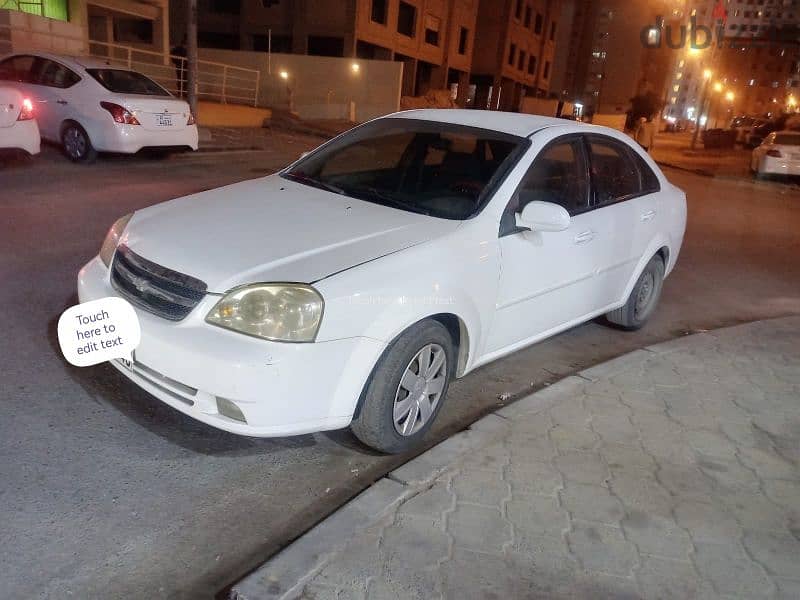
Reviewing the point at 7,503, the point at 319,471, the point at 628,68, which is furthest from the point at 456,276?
the point at 628,68

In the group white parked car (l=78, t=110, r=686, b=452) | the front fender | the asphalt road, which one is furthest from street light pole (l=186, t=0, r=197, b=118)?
the front fender

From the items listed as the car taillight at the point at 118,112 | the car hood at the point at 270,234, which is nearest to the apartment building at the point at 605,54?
the car taillight at the point at 118,112

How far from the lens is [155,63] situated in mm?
21438

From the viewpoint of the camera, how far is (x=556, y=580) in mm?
2629

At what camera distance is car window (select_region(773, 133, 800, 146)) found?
1938 centimetres

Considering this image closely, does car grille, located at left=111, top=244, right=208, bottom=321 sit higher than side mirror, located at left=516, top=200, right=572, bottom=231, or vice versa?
side mirror, located at left=516, top=200, right=572, bottom=231

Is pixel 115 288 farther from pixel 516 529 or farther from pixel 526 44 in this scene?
pixel 526 44

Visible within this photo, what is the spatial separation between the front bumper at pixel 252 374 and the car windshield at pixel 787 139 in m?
20.3

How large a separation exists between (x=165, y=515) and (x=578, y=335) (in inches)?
143

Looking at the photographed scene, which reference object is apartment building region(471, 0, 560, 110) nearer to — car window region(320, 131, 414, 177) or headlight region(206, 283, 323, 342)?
car window region(320, 131, 414, 177)

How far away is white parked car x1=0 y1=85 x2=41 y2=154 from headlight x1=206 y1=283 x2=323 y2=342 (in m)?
7.03

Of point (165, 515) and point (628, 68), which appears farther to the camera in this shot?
point (628, 68)

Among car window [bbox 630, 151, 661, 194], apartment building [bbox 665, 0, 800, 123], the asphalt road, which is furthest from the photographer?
apartment building [bbox 665, 0, 800, 123]

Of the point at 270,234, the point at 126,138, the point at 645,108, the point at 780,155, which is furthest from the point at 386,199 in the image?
A: the point at 645,108
